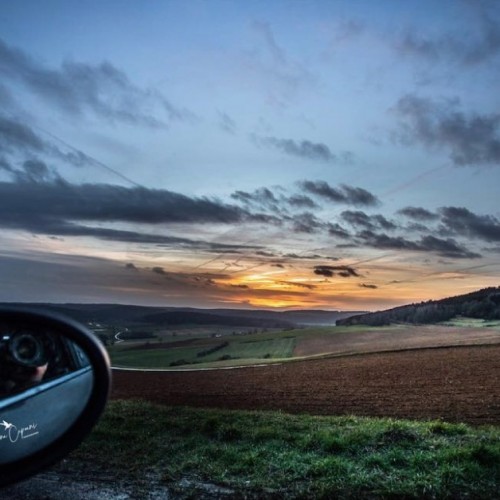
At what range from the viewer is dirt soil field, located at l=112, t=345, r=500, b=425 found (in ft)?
71.6

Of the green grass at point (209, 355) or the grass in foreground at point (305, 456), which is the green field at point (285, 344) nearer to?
the green grass at point (209, 355)

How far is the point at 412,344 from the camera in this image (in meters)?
58.4

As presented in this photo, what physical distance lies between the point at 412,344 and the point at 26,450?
5982 cm

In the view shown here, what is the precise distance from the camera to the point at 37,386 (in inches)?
86.4

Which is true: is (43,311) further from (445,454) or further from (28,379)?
(445,454)

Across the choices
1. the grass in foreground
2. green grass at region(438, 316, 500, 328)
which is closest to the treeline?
green grass at region(438, 316, 500, 328)

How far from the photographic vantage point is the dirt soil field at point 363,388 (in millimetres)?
21812

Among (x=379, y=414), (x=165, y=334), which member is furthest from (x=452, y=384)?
(x=165, y=334)

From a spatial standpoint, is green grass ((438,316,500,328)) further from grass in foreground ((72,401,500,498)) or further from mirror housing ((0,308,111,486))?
mirror housing ((0,308,111,486))

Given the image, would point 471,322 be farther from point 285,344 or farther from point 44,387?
point 44,387

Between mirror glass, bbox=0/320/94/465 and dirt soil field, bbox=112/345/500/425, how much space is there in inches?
724

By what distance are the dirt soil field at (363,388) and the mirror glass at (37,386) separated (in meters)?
18.4

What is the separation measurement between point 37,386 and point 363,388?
95.6 ft

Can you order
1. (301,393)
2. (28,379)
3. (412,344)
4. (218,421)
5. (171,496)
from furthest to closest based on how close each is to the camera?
(412,344), (301,393), (218,421), (171,496), (28,379)
